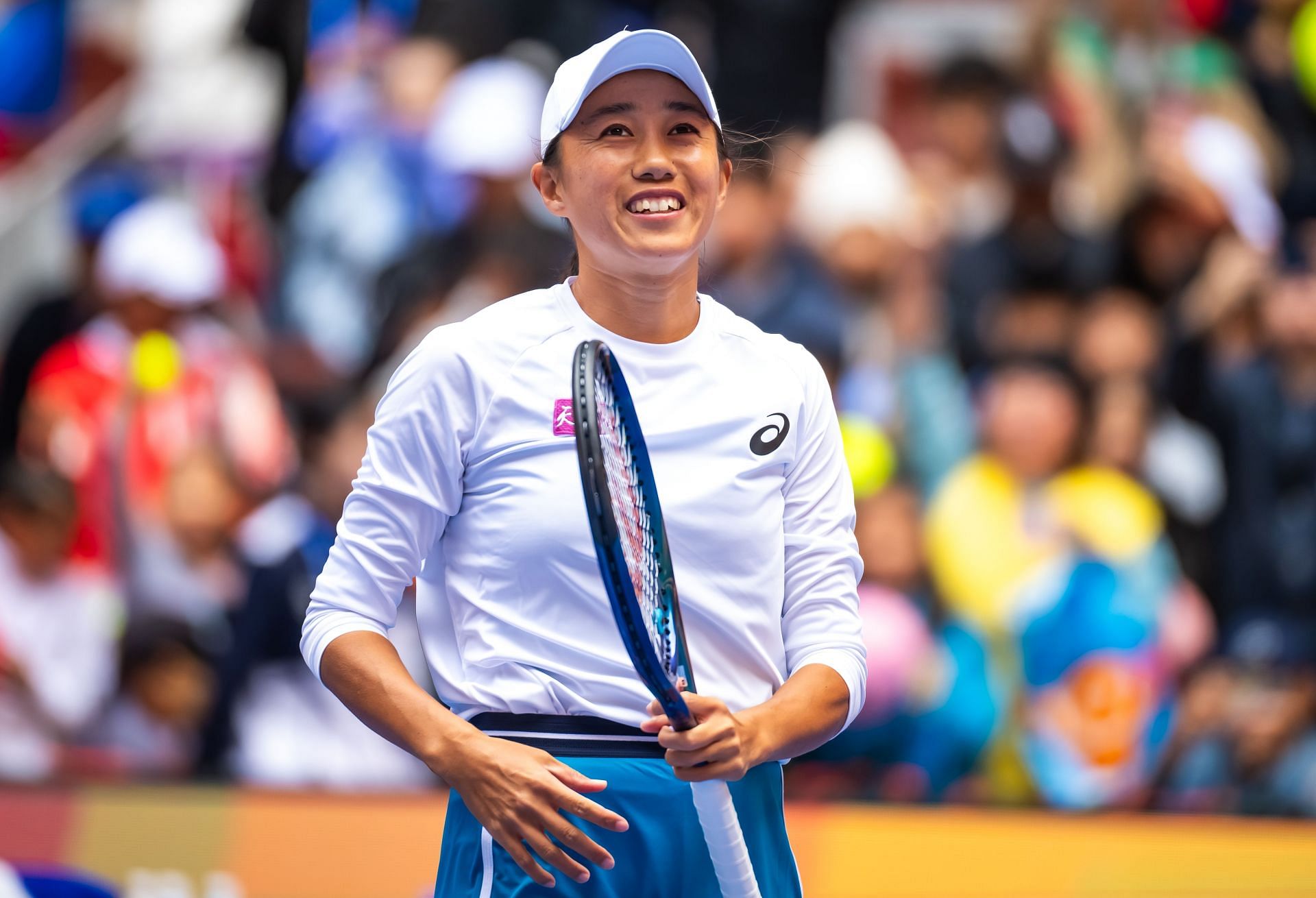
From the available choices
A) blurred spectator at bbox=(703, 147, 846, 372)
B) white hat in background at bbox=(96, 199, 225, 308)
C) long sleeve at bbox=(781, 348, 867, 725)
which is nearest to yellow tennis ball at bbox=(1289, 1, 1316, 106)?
blurred spectator at bbox=(703, 147, 846, 372)

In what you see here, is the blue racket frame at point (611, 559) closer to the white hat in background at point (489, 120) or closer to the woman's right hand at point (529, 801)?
the woman's right hand at point (529, 801)

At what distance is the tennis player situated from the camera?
2.93 meters

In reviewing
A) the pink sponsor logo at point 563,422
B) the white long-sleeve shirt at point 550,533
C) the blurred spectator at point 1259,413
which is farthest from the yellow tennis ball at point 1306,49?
the pink sponsor logo at point 563,422

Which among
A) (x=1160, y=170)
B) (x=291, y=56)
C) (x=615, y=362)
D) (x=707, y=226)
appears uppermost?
(x=291, y=56)

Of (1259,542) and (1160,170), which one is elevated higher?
(1160,170)

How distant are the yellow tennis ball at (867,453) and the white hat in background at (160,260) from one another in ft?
10.1

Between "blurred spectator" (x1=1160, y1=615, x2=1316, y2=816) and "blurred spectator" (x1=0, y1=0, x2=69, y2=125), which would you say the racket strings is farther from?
"blurred spectator" (x1=0, y1=0, x2=69, y2=125)

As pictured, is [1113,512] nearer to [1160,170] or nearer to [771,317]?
[771,317]

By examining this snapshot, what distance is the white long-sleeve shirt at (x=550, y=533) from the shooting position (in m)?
2.97

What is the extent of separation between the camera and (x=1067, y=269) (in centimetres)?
811

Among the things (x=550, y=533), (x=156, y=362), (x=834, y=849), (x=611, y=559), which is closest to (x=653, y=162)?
(x=550, y=533)

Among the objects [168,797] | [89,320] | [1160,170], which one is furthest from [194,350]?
[1160,170]

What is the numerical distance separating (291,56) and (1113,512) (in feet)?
16.7

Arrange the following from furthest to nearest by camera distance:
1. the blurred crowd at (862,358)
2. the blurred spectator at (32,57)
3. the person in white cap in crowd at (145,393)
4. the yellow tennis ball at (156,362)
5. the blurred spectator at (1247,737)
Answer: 1. the blurred spectator at (32,57)
2. the yellow tennis ball at (156,362)
3. the person in white cap in crowd at (145,393)
4. the blurred crowd at (862,358)
5. the blurred spectator at (1247,737)
